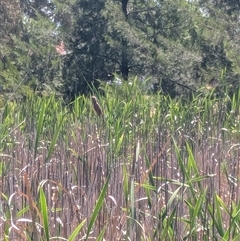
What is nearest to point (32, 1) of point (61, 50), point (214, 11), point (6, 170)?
point (61, 50)

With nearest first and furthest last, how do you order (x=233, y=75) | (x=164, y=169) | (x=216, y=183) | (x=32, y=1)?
(x=164, y=169), (x=216, y=183), (x=233, y=75), (x=32, y=1)

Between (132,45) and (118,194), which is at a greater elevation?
(118,194)

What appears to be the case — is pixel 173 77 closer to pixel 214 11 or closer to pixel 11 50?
pixel 214 11

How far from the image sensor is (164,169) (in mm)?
2191

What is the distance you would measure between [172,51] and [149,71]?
398 mm

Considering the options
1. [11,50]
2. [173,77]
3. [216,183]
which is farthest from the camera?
[11,50]

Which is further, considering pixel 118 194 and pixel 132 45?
pixel 132 45

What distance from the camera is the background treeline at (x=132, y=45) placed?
8.98 metres

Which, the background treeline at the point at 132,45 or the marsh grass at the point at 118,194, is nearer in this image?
the marsh grass at the point at 118,194

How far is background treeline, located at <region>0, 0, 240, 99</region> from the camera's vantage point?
354 inches

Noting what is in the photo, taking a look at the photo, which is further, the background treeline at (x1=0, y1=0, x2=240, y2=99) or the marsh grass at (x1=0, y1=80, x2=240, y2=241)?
the background treeline at (x1=0, y1=0, x2=240, y2=99)

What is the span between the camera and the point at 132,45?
910 centimetres

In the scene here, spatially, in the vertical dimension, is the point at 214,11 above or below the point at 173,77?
above

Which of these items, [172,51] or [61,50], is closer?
[172,51]
